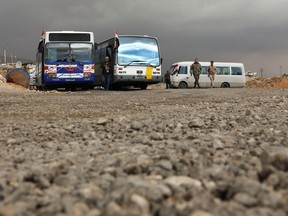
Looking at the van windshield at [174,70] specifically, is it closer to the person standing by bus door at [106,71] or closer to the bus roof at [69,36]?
the person standing by bus door at [106,71]

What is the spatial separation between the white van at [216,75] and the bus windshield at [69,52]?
11.3 meters

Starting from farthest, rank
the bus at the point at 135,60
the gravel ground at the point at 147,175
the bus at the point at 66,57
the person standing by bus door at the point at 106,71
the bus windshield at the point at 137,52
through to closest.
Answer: the bus windshield at the point at 137,52, the bus at the point at 135,60, the person standing by bus door at the point at 106,71, the bus at the point at 66,57, the gravel ground at the point at 147,175

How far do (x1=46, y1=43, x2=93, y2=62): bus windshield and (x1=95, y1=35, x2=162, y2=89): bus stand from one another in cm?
168

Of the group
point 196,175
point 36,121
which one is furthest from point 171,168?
point 36,121

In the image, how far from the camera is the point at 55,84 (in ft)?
71.0

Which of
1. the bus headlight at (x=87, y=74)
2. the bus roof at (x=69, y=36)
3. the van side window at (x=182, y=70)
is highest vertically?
the bus roof at (x=69, y=36)

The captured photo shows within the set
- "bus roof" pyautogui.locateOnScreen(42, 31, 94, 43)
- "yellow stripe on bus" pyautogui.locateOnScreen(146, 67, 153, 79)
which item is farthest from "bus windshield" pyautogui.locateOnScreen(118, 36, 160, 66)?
"bus roof" pyautogui.locateOnScreen(42, 31, 94, 43)

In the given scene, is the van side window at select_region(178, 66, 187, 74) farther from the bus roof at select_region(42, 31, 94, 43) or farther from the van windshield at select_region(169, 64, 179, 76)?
the bus roof at select_region(42, 31, 94, 43)

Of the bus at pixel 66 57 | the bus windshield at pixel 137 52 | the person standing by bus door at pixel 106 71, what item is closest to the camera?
the bus at pixel 66 57

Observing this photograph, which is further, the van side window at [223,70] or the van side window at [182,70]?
the van side window at [223,70]

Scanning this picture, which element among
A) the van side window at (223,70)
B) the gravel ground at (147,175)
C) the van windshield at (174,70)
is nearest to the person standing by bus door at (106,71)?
the van windshield at (174,70)

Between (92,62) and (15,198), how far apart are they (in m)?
20.0

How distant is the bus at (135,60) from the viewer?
2217 centimetres

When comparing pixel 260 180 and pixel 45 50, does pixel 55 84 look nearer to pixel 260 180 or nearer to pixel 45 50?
pixel 45 50
